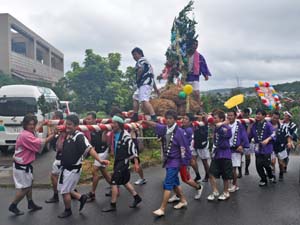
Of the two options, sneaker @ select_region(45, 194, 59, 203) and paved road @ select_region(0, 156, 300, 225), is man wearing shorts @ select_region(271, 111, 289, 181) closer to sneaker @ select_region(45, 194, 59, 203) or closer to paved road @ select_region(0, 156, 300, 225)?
paved road @ select_region(0, 156, 300, 225)

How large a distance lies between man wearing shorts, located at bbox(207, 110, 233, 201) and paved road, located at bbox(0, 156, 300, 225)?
0.76 ft

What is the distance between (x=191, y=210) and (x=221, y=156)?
1186 mm

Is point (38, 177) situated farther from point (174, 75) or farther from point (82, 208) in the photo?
point (174, 75)

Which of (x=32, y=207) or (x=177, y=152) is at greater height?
(x=177, y=152)

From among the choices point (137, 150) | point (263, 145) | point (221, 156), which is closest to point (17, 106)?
point (137, 150)

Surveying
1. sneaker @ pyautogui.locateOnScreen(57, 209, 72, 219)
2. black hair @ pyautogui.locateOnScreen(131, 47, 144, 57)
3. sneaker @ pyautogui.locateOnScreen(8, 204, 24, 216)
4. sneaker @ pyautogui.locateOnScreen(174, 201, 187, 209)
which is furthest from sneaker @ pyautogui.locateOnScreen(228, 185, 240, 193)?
sneaker @ pyautogui.locateOnScreen(8, 204, 24, 216)

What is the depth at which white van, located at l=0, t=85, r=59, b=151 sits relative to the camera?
36.9 ft

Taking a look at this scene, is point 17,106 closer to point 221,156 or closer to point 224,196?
point 221,156

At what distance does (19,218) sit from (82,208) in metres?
0.98

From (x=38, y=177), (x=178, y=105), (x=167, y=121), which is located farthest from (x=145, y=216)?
(x=178, y=105)

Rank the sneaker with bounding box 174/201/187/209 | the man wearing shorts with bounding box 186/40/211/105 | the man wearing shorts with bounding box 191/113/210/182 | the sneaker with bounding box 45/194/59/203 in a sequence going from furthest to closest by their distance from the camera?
Result: the man wearing shorts with bounding box 186/40/211/105, the man wearing shorts with bounding box 191/113/210/182, the sneaker with bounding box 45/194/59/203, the sneaker with bounding box 174/201/187/209

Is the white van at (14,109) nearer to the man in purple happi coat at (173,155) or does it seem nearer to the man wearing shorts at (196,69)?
the man wearing shorts at (196,69)

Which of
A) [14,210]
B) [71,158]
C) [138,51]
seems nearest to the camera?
[71,158]

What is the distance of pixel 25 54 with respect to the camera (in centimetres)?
4397
